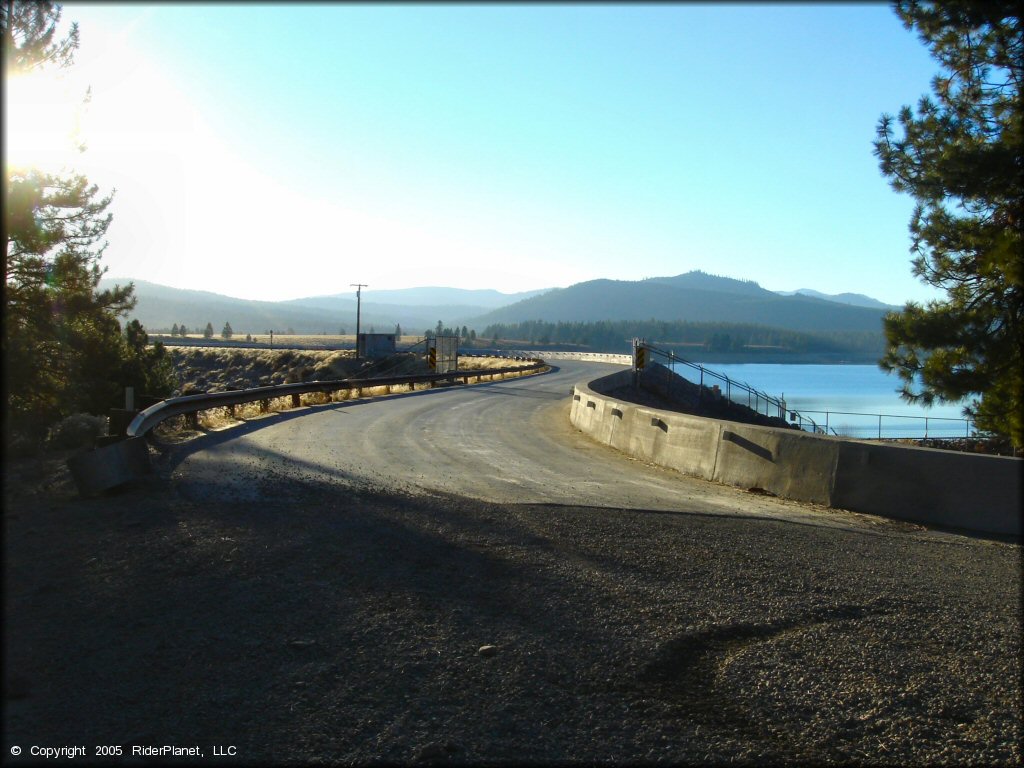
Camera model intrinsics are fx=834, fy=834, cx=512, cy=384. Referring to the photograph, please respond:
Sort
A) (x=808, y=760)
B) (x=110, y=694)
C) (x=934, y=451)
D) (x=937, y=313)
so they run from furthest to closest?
(x=937, y=313) < (x=934, y=451) < (x=110, y=694) < (x=808, y=760)

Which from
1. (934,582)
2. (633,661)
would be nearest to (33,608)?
(633,661)

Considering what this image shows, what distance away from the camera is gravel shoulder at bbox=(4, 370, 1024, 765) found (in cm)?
399

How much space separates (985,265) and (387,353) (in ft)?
206

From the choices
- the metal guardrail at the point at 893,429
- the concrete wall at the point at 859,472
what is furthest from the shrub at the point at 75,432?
the metal guardrail at the point at 893,429

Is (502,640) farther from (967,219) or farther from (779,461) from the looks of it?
(967,219)

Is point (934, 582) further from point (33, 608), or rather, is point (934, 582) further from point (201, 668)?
point (33, 608)

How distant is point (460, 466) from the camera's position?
13250mm

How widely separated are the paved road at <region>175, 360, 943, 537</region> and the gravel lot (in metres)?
1.64

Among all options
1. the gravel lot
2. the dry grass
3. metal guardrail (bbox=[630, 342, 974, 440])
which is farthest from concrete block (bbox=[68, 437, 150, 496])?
metal guardrail (bbox=[630, 342, 974, 440])

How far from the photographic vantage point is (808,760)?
153 inches

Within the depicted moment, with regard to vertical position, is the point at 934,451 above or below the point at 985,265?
below

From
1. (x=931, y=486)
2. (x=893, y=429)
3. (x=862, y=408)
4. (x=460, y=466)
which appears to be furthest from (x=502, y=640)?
(x=862, y=408)

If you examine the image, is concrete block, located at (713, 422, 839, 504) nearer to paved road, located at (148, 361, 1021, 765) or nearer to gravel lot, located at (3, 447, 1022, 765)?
paved road, located at (148, 361, 1021, 765)

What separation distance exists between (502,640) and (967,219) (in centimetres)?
971
